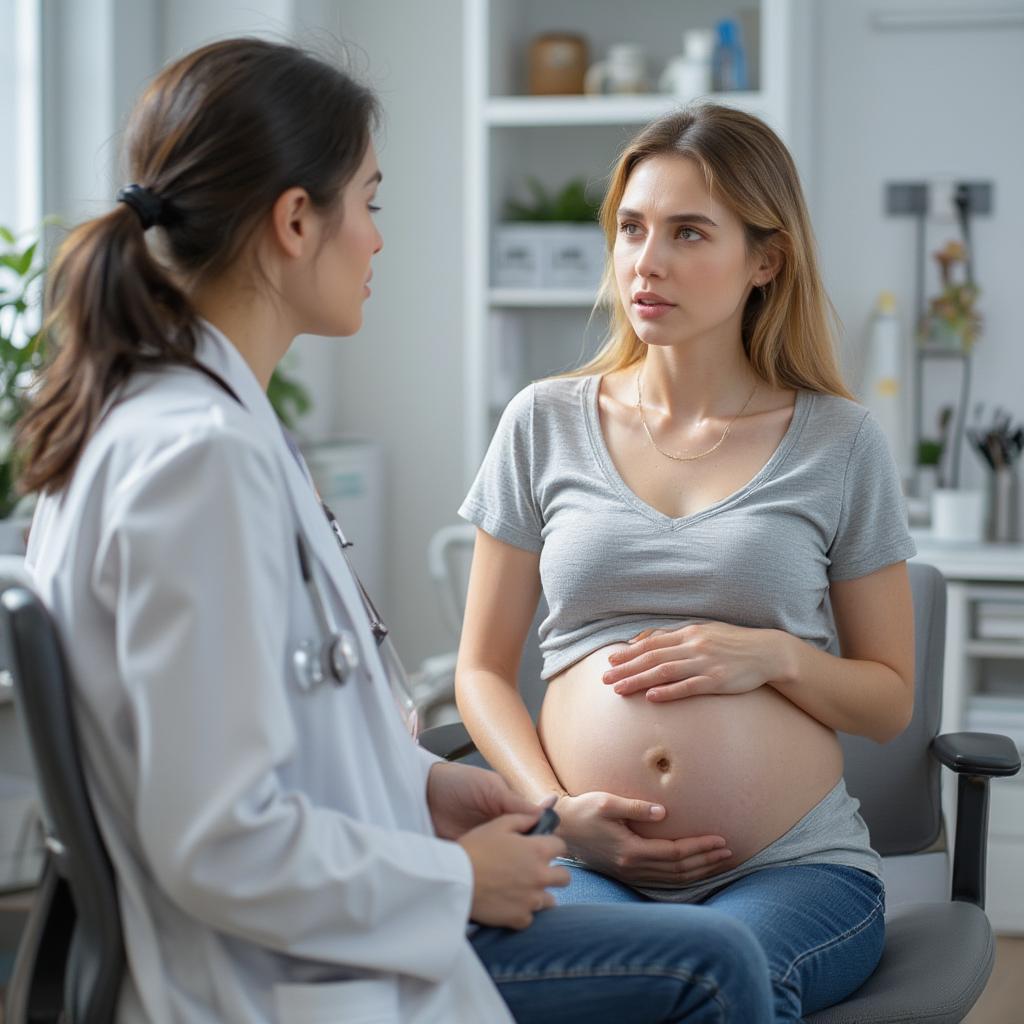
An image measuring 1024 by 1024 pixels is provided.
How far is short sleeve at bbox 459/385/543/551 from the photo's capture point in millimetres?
1631

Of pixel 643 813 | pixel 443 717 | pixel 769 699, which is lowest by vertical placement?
pixel 443 717

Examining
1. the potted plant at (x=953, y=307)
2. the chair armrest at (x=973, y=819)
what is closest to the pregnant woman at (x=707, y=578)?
the chair armrest at (x=973, y=819)

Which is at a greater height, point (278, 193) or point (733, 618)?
point (278, 193)

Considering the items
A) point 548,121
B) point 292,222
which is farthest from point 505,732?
point 548,121

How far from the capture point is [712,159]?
1.55m

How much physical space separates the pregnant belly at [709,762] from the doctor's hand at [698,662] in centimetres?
3

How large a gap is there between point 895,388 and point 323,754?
89.8 inches

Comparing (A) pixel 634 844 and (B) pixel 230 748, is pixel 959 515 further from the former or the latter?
(B) pixel 230 748

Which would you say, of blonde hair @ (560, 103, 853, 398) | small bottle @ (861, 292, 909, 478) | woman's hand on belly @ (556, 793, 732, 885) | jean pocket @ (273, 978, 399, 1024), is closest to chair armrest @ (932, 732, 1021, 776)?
woman's hand on belly @ (556, 793, 732, 885)

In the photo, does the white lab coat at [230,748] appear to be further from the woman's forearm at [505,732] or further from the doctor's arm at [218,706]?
the woman's forearm at [505,732]

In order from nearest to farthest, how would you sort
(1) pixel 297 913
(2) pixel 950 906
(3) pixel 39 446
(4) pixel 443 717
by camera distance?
(1) pixel 297 913 < (3) pixel 39 446 < (2) pixel 950 906 < (4) pixel 443 717

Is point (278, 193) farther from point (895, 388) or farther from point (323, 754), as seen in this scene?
point (895, 388)

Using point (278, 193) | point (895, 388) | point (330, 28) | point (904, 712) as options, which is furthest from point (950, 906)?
point (330, 28)

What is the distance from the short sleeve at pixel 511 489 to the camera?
1631mm
